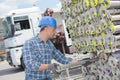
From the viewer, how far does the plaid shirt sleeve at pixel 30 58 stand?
3152 millimetres

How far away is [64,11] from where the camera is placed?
5.47 meters

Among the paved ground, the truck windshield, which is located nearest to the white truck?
the truck windshield

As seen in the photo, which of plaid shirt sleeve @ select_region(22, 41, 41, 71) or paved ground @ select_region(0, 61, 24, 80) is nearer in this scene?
plaid shirt sleeve @ select_region(22, 41, 41, 71)

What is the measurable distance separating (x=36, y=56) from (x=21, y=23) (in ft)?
31.1

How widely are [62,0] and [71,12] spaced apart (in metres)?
0.45

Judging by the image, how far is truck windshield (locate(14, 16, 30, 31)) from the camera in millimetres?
12391

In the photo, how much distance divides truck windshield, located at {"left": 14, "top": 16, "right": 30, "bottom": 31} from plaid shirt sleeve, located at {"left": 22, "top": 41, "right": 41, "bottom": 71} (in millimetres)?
9235

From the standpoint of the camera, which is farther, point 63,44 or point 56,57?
point 63,44

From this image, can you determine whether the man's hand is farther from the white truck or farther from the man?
the white truck

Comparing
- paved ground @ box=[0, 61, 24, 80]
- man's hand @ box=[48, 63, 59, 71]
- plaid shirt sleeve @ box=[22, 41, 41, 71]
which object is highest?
Result: plaid shirt sleeve @ box=[22, 41, 41, 71]

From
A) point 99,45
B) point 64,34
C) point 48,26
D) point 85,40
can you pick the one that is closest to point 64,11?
point 85,40

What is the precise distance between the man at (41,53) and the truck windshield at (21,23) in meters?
9.07

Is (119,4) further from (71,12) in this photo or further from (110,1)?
(71,12)

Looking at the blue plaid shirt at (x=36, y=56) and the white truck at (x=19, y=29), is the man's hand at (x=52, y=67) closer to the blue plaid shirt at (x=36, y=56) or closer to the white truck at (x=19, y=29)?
the blue plaid shirt at (x=36, y=56)
